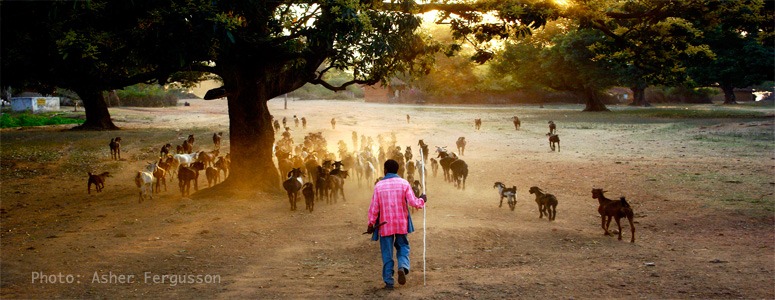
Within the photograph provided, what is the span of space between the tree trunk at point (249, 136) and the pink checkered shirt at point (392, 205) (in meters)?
7.79

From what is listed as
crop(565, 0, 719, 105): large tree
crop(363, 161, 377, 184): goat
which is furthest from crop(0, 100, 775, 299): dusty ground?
crop(565, 0, 719, 105): large tree

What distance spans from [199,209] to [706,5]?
40.8ft

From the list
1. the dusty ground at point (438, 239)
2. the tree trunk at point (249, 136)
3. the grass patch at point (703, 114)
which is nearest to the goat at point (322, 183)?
the dusty ground at point (438, 239)

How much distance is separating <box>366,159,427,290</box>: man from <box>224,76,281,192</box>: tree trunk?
7786mm

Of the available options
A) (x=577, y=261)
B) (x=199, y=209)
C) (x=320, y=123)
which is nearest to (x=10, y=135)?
(x=320, y=123)

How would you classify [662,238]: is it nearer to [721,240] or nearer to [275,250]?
[721,240]

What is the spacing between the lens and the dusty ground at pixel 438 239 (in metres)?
8.05

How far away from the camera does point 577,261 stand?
365 inches

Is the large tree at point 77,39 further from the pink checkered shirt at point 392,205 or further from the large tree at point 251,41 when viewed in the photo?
the pink checkered shirt at point 392,205

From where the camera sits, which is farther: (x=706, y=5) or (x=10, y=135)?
(x=10, y=135)

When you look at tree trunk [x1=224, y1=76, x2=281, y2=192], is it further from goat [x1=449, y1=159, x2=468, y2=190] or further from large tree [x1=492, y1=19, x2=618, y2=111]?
large tree [x1=492, y1=19, x2=618, y2=111]

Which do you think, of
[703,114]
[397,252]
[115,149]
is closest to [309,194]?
[397,252]

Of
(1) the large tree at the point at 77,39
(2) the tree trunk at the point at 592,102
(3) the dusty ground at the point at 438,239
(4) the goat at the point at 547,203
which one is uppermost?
(1) the large tree at the point at 77,39

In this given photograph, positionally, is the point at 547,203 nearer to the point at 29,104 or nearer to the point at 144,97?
the point at 29,104
